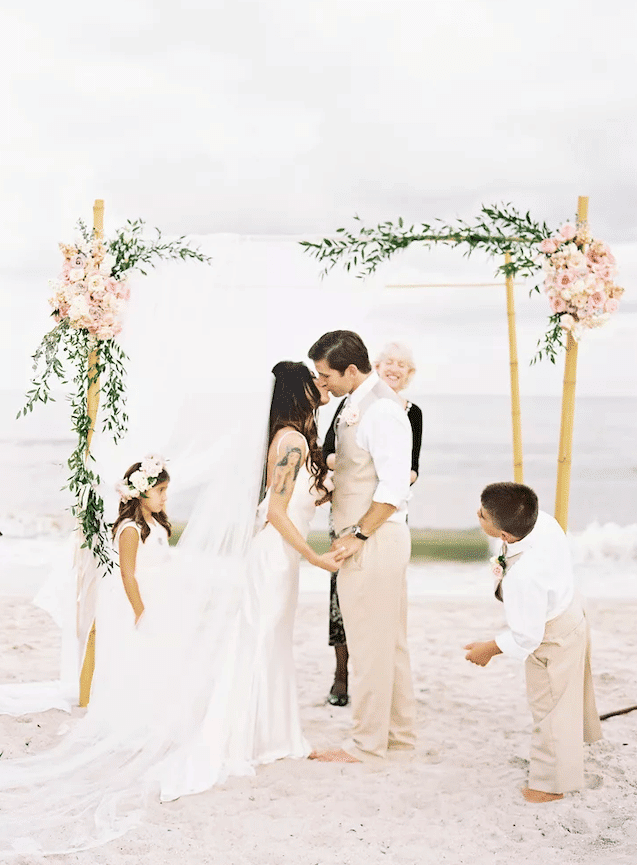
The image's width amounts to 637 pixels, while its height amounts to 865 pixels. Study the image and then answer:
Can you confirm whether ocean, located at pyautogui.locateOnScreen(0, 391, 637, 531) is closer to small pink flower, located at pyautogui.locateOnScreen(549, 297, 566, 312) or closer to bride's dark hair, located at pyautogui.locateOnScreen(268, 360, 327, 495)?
small pink flower, located at pyautogui.locateOnScreen(549, 297, 566, 312)

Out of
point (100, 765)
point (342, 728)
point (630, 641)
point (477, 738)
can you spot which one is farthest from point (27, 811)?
point (630, 641)

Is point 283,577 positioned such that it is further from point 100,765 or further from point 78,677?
point 78,677

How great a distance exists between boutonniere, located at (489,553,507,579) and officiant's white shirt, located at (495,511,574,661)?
0.12 metres

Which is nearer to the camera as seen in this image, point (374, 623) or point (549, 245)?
point (374, 623)

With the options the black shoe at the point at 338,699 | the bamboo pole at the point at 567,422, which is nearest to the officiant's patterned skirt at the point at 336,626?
the black shoe at the point at 338,699

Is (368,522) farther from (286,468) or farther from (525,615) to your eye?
(525,615)

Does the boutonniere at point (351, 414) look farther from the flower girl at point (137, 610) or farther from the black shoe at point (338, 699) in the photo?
the black shoe at point (338, 699)

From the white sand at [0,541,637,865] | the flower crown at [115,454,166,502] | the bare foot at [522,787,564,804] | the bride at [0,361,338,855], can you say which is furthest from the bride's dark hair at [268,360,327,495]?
the bare foot at [522,787,564,804]

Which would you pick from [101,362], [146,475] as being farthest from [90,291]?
[146,475]

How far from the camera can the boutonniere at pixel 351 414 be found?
11.7 ft

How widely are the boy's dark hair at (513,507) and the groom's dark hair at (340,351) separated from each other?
714mm

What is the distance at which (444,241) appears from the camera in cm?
386

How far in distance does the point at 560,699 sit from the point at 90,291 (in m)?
2.44

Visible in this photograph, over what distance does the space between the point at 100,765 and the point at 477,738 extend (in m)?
1.66
